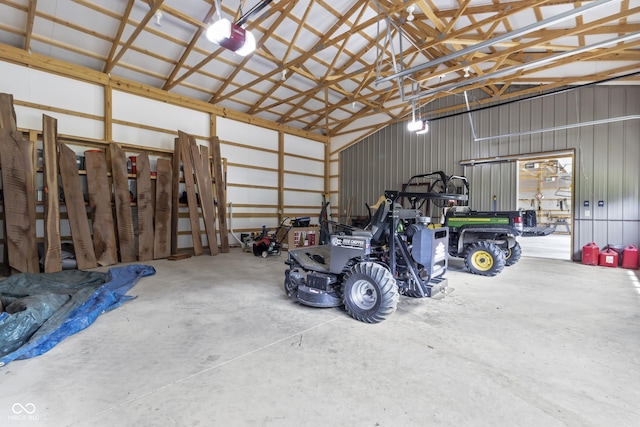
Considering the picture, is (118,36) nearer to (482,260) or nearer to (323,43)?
(323,43)

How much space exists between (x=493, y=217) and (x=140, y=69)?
A: 8617 mm

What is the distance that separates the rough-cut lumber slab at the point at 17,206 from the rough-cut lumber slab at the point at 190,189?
2853 mm

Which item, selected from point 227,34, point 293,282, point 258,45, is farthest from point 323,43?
point 293,282

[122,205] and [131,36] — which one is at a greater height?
[131,36]

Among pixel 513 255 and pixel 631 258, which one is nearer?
pixel 631 258

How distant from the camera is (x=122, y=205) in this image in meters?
6.62

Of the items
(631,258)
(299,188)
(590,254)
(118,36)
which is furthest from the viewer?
(299,188)

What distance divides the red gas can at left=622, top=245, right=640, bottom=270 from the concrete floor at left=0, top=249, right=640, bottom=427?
312 cm

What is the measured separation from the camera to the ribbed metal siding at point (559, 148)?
6.71 m

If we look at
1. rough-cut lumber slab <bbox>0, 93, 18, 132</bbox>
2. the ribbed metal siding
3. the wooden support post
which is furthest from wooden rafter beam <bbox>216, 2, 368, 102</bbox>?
rough-cut lumber slab <bbox>0, 93, 18, 132</bbox>

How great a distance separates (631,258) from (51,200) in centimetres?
1142

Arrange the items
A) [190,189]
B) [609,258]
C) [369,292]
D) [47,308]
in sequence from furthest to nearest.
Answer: [190,189]
[609,258]
[369,292]
[47,308]

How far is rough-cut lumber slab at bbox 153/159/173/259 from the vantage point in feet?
23.1

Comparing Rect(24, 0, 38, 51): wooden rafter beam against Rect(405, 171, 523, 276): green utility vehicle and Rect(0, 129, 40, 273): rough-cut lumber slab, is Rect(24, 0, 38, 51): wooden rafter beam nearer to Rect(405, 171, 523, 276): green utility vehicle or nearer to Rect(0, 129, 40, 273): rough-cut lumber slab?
Rect(0, 129, 40, 273): rough-cut lumber slab
